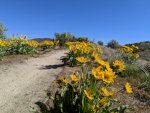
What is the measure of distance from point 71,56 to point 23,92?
2.74m

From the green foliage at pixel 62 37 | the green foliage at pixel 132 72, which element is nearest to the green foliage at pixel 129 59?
the green foliage at pixel 132 72

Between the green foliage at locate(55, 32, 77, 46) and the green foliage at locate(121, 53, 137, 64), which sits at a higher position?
the green foliage at locate(55, 32, 77, 46)

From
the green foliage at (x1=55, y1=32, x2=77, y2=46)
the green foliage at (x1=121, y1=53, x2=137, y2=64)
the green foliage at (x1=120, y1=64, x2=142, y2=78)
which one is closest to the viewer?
the green foliage at (x1=120, y1=64, x2=142, y2=78)

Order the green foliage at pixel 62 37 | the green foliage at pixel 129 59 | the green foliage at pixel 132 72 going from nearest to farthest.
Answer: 1. the green foliage at pixel 132 72
2. the green foliage at pixel 129 59
3. the green foliage at pixel 62 37

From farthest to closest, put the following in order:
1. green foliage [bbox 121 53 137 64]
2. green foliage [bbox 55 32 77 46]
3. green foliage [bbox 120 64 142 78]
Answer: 1. green foliage [bbox 55 32 77 46]
2. green foliage [bbox 121 53 137 64]
3. green foliage [bbox 120 64 142 78]

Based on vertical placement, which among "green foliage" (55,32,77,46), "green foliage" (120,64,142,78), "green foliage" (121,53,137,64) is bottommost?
"green foliage" (120,64,142,78)

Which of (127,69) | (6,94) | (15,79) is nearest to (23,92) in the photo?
(6,94)

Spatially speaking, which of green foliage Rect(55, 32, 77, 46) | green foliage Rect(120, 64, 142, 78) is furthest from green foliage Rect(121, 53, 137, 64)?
green foliage Rect(55, 32, 77, 46)

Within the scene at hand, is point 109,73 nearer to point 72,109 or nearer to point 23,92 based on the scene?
point 72,109

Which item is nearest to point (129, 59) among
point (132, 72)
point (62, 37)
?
point (132, 72)

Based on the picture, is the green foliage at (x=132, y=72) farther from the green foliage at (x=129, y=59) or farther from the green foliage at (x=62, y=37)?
the green foliage at (x=62, y=37)

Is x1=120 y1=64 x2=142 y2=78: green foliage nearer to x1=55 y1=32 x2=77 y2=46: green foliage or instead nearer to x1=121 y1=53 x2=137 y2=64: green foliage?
x1=121 y1=53 x2=137 y2=64: green foliage

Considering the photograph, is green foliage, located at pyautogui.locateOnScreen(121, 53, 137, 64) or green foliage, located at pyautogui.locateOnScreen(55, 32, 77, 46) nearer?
green foliage, located at pyautogui.locateOnScreen(121, 53, 137, 64)

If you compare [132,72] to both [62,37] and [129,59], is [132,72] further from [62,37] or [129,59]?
[62,37]
